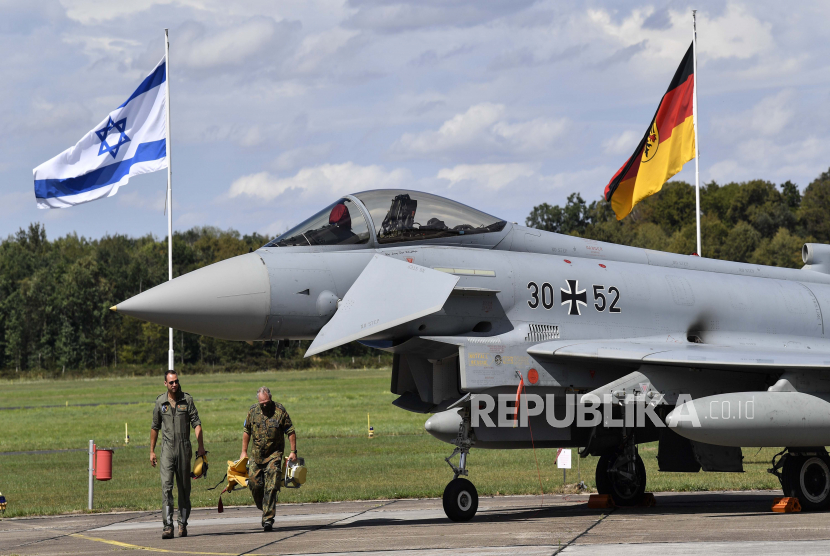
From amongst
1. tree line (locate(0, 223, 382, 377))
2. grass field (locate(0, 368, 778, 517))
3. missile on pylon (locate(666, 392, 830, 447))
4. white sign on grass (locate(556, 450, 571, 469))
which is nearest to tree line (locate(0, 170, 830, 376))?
tree line (locate(0, 223, 382, 377))

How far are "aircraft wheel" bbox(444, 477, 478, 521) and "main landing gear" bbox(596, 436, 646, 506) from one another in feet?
9.58

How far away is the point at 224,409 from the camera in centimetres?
4272

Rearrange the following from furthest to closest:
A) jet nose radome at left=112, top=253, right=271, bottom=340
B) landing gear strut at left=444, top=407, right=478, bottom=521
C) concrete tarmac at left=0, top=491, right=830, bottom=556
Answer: landing gear strut at left=444, top=407, right=478, bottom=521, jet nose radome at left=112, top=253, right=271, bottom=340, concrete tarmac at left=0, top=491, right=830, bottom=556

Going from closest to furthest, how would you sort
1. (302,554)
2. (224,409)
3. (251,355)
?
(302,554) < (224,409) < (251,355)

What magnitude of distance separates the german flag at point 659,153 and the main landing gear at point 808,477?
9023 millimetres

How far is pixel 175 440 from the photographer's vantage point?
11383 mm

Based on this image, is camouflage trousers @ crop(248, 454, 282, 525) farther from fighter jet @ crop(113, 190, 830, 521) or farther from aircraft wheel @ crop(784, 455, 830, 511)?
aircraft wheel @ crop(784, 455, 830, 511)

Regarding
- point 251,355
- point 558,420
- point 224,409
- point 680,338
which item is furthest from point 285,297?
point 251,355

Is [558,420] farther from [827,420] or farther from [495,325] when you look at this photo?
[827,420]

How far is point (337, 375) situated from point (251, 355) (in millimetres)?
13110

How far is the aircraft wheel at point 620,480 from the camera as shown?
44.5ft

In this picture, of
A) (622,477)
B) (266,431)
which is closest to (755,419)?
(622,477)

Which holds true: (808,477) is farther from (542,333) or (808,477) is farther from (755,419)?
(542,333)

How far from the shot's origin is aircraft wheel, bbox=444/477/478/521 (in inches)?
455
